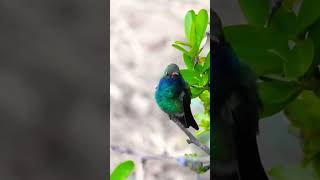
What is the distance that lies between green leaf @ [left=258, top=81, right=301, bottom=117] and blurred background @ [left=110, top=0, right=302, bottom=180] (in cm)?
14

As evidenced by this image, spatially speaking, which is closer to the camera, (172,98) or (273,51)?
(273,51)

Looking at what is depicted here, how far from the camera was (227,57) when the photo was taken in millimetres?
749

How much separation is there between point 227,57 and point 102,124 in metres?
0.26

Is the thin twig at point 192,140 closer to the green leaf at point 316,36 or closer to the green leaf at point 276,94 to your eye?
the green leaf at point 276,94

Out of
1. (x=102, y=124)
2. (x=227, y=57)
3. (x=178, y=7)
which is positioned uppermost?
(x=178, y=7)

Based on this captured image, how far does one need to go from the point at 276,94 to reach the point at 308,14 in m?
0.14

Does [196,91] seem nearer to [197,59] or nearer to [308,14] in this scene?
[197,59]

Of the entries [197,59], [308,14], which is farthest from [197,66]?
[308,14]

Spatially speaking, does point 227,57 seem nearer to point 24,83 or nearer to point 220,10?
point 220,10

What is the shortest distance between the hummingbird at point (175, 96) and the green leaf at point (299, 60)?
213 millimetres

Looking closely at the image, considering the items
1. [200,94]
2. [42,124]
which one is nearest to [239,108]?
[200,94]

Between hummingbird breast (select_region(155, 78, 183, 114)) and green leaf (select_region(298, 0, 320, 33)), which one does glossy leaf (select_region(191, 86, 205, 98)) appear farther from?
green leaf (select_region(298, 0, 320, 33))

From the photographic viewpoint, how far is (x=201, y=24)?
78 cm

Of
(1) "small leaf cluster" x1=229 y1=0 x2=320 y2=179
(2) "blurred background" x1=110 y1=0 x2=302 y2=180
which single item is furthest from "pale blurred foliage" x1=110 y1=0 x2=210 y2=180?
(1) "small leaf cluster" x1=229 y1=0 x2=320 y2=179
